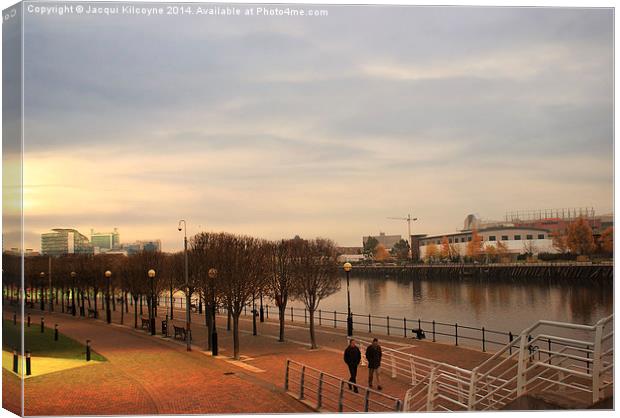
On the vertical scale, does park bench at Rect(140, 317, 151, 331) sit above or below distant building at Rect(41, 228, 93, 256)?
below

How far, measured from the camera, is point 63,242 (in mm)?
16000

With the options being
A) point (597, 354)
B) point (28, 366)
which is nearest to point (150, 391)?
point (28, 366)

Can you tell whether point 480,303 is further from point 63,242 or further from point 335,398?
point 63,242

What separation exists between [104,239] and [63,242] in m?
2.63

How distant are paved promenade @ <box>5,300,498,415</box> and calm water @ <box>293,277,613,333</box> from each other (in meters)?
13.6

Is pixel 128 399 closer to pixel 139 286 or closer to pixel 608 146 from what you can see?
pixel 608 146

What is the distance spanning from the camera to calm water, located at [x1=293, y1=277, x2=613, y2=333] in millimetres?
36844

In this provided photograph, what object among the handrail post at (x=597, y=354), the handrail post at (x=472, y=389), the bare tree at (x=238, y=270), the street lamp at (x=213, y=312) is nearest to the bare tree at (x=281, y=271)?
the bare tree at (x=238, y=270)

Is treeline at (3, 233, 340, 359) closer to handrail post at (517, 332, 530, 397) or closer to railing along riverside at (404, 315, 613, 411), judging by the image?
railing along riverside at (404, 315, 613, 411)

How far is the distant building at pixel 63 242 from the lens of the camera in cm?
1476

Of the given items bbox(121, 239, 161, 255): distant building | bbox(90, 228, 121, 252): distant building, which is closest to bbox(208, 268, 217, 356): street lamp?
bbox(121, 239, 161, 255): distant building

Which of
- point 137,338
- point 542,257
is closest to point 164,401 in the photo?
point 137,338

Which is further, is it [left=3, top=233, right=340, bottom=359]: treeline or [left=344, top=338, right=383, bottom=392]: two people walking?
[left=3, top=233, right=340, bottom=359]: treeline

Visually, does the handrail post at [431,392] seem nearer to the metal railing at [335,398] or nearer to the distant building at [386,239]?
the metal railing at [335,398]
